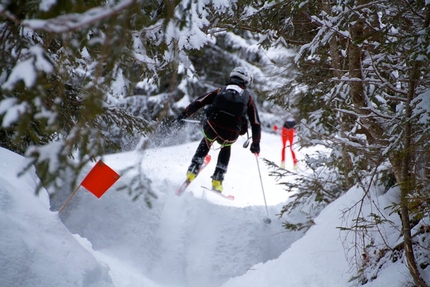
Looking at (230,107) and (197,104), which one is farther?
(197,104)

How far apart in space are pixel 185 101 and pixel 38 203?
13575 mm

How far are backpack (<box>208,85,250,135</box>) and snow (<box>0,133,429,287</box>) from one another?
1.47m

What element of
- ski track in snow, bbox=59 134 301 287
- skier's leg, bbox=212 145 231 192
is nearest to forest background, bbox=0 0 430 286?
ski track in snow, bbox=59 134 301 287

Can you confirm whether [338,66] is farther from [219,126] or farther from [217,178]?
[217,178]

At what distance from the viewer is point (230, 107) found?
7074mm

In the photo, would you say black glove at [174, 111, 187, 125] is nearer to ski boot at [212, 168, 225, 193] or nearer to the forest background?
the forest background

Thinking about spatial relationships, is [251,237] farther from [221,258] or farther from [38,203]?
[38,203]

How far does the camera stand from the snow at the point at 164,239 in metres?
3.96

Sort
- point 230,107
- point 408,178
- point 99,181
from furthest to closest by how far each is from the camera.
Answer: point 230,107 → point 99,181 → point 408,178

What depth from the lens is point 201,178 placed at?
10281mm

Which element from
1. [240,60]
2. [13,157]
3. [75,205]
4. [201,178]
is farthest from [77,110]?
[240,60]

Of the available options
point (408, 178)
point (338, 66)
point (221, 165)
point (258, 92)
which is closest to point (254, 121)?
point (258, 92)

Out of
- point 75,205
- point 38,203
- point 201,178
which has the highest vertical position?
point 38,203

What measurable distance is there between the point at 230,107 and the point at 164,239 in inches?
113
